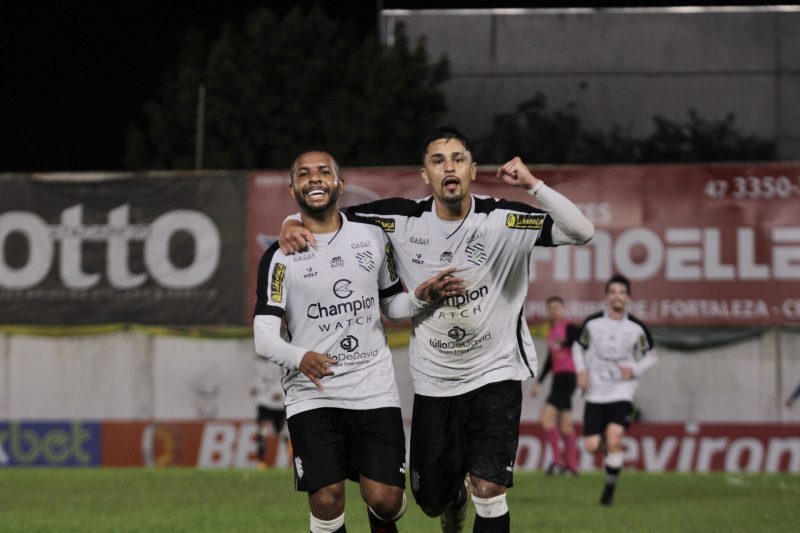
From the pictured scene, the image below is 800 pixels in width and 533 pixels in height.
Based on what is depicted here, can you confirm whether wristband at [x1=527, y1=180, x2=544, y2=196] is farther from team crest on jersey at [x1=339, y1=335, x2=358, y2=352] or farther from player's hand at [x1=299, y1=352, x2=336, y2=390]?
player's hand at [x1=299, y1=352, x2=336, y2=390]

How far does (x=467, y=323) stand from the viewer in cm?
859

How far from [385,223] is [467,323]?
74cm

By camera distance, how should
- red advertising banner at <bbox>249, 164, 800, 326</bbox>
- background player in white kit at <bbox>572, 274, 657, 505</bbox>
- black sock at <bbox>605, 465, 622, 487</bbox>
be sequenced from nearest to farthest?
black sock at <bbox>605, 465, 622, 487</bbox> → background player in white kit at <bbox>572, 274, 657, 505</bbox> → red advertising banner at <bbox>249, 164, 800, 326</bbox>

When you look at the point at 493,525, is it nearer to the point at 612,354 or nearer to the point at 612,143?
the point at 612,354

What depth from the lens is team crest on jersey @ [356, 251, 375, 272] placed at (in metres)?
8.46

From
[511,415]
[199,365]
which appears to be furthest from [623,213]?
[511,415]

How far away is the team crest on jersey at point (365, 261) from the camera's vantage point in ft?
27.8

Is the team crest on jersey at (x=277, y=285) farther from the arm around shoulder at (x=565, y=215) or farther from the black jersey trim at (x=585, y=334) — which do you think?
the black jersey trim at (x=585, y=334)

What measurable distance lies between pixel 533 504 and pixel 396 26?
31.0m

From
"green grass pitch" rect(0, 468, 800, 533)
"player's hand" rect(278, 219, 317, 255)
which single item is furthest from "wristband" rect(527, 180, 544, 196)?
"green grass pitch" rect(0, 468, 800, 533)

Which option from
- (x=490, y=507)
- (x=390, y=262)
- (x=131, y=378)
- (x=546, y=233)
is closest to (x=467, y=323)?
(x=390, y=262)

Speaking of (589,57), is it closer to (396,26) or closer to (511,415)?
(396,26)

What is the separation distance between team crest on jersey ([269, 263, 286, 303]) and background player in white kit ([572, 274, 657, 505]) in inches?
287

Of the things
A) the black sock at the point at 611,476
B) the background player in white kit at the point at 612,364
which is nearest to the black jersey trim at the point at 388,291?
the black sock at the point at 611,476
